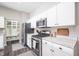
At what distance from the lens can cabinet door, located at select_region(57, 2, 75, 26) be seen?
Answer: 1.46 m

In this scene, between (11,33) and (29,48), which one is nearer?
(11,33)

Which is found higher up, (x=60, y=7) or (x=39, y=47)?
(x=60, y=7)

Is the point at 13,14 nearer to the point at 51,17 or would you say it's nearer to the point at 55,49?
the point at 51,17

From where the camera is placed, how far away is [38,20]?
2.03 metres

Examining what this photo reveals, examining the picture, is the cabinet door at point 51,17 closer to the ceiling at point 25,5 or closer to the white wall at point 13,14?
the ceiling at point 25,5

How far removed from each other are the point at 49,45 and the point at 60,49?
317 millimetres

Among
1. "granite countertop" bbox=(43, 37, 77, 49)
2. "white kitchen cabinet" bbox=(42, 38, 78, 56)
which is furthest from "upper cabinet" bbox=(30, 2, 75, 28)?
"white kitchen cabinet" bbox=(42, 38, 78, 56)

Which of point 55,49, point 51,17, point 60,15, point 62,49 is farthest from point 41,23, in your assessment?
point 62,49

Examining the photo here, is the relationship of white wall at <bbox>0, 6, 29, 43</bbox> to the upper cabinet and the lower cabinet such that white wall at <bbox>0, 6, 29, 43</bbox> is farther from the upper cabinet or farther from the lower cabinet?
the lower cabinet

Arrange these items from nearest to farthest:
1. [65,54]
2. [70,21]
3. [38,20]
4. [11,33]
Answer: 1. [65,54]
2. [70,21]
3. [11,33]
4. [38,20]

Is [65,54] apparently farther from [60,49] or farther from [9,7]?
[9,7]

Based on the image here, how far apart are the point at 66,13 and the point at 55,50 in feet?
2.53

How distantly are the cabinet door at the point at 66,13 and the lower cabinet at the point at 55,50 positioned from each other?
0.50 meters

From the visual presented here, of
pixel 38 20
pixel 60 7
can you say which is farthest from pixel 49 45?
pixel 60 7
